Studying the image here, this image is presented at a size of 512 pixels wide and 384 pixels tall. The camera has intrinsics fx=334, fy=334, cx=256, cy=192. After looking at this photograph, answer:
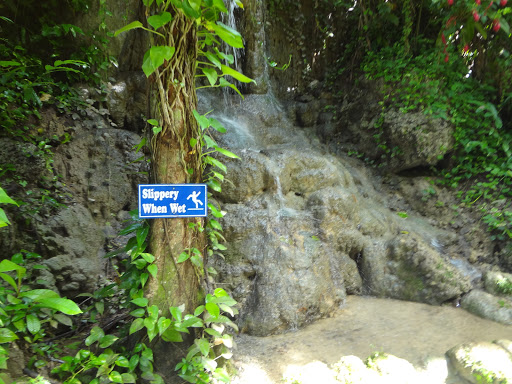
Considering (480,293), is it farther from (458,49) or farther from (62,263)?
(62,263)

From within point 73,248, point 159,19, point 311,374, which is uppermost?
point 159,19

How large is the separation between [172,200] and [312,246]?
1.93m

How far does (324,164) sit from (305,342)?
2.16 metres

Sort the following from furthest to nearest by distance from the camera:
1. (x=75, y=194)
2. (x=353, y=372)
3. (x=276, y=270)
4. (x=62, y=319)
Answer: (x=75, y=194), (x=276, y=270), (x=353, y=372), (x=62, y=319)

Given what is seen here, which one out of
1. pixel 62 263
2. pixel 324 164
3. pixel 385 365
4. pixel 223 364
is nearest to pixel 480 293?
pixel 385 365

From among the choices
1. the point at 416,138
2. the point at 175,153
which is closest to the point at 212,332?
the point at 175,153

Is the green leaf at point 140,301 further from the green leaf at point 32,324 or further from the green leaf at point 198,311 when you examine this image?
the green leaf at point 32,324

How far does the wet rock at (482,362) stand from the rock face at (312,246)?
3.63ft

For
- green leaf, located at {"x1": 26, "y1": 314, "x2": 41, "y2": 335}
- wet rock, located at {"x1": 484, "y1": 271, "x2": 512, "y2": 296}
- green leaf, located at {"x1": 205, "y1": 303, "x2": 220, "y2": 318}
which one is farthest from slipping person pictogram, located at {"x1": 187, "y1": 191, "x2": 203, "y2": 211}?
wet rock, located at {"x1": 484, "y1": 271, "x2": 512, "y2": 296}

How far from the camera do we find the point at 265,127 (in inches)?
217

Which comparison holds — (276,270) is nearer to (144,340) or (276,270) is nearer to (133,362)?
(144,340)

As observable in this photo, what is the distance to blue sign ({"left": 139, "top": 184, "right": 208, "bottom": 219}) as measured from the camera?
6.36ft

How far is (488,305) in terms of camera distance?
345 cm

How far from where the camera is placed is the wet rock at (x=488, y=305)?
3311 millimetres
